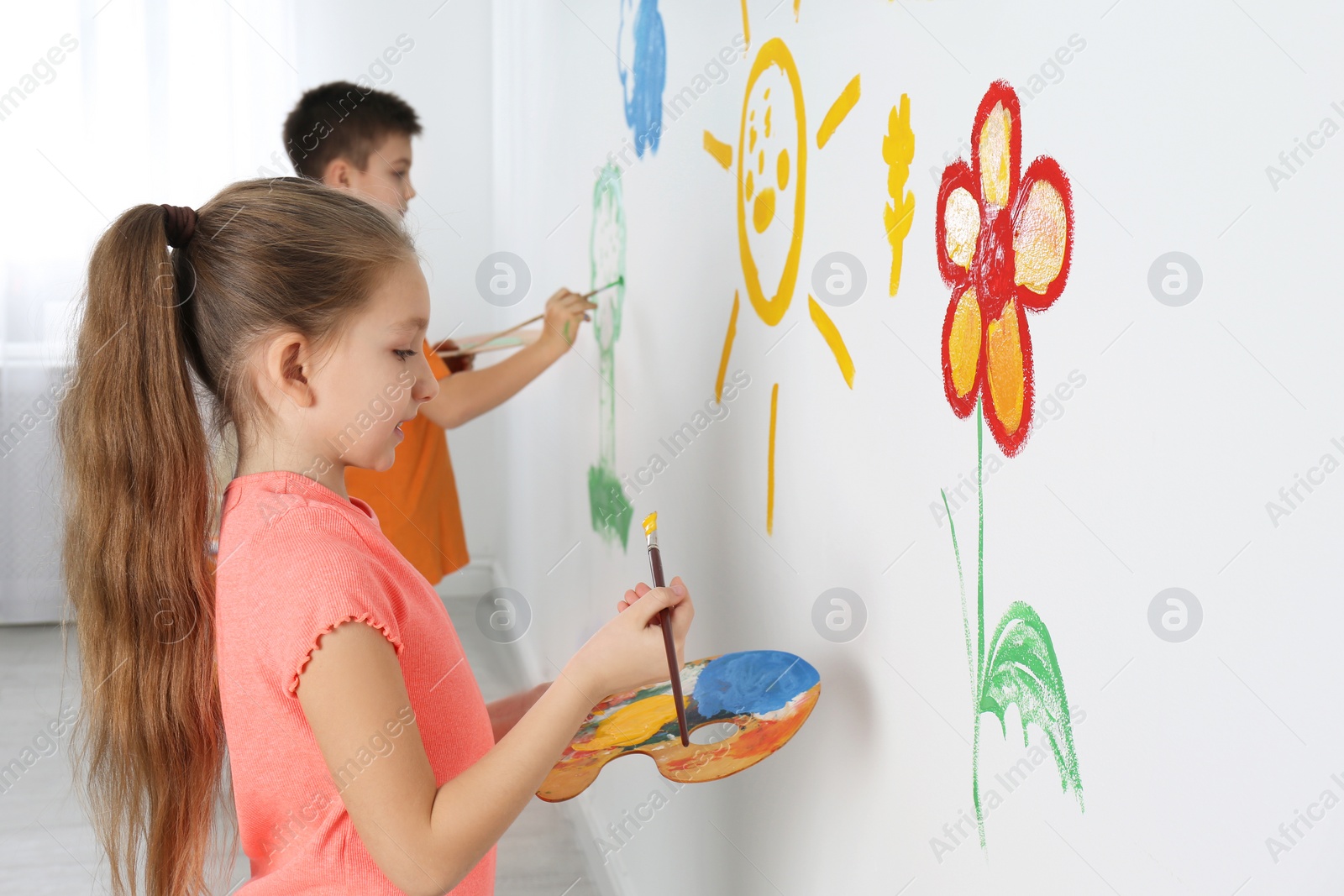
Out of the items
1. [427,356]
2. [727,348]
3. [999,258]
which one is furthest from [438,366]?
[999,258]

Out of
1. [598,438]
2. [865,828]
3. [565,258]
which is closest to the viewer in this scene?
[865,828]

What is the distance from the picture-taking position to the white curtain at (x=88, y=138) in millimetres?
3137

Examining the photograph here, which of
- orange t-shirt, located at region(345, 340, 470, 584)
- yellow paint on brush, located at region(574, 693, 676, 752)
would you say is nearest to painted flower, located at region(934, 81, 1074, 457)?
yellow paint on brush, located at region(574, 693, 676, 752)

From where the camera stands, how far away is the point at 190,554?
834mm

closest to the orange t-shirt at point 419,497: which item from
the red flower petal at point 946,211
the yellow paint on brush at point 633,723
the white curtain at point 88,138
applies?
the yellow paint on brush at point 633,723

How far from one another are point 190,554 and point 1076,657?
0.66 metres

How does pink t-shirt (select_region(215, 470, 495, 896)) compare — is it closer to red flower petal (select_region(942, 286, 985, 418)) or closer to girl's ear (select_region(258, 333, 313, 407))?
A: girl's ear (select_region(258, 333, 313, 407))

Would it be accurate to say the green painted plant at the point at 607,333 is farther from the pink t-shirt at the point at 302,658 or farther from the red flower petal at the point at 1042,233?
the red flower petal at the point at 1042,233

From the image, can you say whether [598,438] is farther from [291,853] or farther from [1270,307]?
[1270,307]

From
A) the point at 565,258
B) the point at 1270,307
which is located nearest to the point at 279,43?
the point at 565,258

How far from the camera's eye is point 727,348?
1102mm

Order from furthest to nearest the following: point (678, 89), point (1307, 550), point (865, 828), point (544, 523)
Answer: point (544, 523) → point (678, 89) → point (865, 828) → point (1307, 550)

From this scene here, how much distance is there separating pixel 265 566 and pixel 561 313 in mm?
1020

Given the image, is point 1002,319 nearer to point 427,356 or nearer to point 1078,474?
point 1078,474
